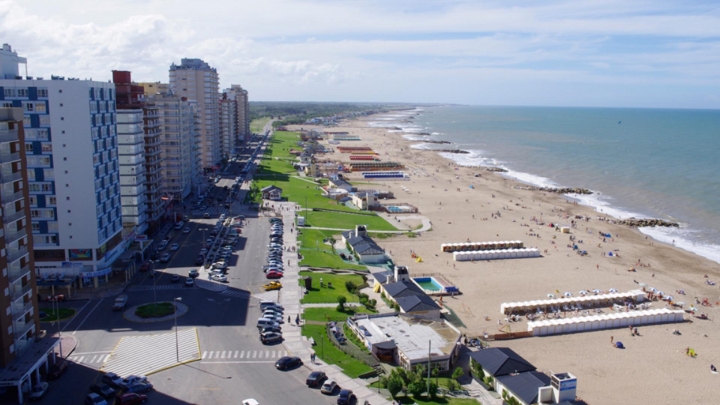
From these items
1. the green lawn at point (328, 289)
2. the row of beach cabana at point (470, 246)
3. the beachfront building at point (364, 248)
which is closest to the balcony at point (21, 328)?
the green lawn at point (328, 289)

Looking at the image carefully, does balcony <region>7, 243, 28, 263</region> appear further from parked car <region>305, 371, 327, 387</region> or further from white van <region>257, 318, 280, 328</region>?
parked car <region>305, 371, 327, 387</region>

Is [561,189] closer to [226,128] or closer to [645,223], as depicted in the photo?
[645,223]

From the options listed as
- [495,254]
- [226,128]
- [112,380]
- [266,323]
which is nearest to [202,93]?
[226,128]

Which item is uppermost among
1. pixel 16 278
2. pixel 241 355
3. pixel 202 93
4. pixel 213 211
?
pixel 202 93

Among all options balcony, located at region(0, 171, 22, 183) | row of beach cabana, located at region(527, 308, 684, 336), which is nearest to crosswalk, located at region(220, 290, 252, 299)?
balcony, located at region(0, 171, 22, 183)

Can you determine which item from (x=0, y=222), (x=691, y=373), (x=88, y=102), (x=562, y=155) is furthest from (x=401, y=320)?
(x=562, y=155)

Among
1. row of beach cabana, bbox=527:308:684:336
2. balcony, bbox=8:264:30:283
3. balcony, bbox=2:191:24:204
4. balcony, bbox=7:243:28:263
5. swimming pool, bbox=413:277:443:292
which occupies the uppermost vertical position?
balcony, bbox=2:191:24:204

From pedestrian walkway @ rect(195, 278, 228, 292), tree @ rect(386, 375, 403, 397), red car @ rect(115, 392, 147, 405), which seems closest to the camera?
red car @ rect(115, 392, 147, 405)
